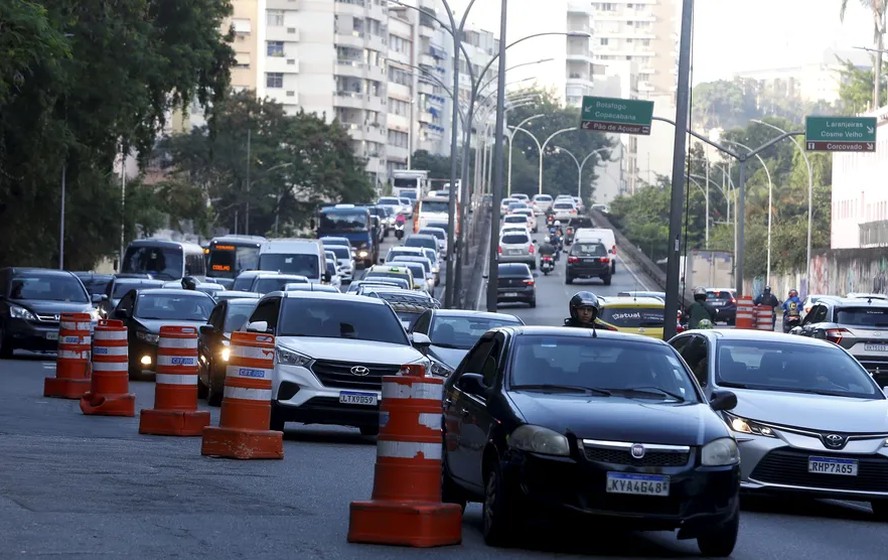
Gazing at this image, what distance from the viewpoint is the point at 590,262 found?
262 ft

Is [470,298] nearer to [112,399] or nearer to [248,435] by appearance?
[112,399]

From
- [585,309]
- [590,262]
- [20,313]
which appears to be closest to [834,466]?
[585,309]

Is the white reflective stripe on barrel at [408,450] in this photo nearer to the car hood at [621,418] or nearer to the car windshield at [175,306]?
the car hood at [621,418]

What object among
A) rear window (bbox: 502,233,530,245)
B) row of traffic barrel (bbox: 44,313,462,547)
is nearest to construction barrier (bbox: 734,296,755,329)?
row of traffic barrel (bbox: 44,313,462,547)

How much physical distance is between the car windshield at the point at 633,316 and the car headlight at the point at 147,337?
7217 millimetres

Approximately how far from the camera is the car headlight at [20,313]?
3406 centimetres

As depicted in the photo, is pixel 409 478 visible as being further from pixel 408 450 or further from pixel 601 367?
pixel 601 367

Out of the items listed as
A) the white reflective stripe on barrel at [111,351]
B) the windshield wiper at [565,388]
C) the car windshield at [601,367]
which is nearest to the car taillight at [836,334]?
the white reflective stripe on barrel at [111,351]

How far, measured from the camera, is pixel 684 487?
11.0 m

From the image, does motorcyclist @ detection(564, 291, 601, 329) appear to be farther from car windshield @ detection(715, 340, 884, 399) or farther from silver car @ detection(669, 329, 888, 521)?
silver car @ detection(669, 329, 888, 521)

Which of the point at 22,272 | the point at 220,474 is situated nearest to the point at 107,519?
the point at 220,474

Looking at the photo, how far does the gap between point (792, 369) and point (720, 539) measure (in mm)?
4542

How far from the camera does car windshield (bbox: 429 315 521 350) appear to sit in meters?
22.6

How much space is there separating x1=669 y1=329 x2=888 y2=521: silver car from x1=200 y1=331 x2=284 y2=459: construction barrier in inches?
151
